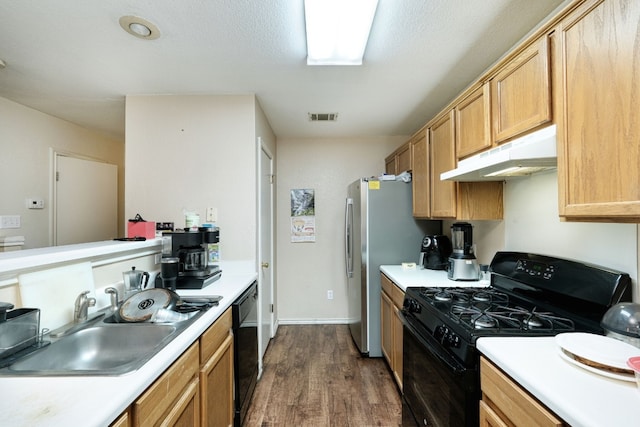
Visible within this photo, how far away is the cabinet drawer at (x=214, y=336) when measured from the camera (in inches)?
51.4

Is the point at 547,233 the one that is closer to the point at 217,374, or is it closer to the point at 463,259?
the point at 463,259

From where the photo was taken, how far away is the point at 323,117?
2.95 metres

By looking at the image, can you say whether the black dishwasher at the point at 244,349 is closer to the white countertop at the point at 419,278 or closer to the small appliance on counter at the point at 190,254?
the small appliance on counter at the point at 190,254

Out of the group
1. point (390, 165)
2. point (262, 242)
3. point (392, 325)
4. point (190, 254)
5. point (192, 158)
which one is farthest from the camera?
point (390, 165)

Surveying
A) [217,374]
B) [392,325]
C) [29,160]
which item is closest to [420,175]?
[392,325]

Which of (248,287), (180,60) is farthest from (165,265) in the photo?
(180,60)

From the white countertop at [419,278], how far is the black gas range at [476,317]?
180 millimetres

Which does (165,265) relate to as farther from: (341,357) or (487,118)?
(487,118)

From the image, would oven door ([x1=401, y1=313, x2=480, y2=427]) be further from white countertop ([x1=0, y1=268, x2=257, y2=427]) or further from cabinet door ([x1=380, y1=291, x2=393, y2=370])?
white countertop ([x1=0, y1=268, x2=257, y2=427])

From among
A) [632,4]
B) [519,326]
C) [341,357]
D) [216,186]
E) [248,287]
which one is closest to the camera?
[632,4]

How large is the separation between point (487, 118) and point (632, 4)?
29.4 inches

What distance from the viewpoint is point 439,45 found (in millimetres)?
1714

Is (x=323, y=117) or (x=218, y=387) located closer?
(x=218, y=387)

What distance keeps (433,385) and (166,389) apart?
113 centimetres
